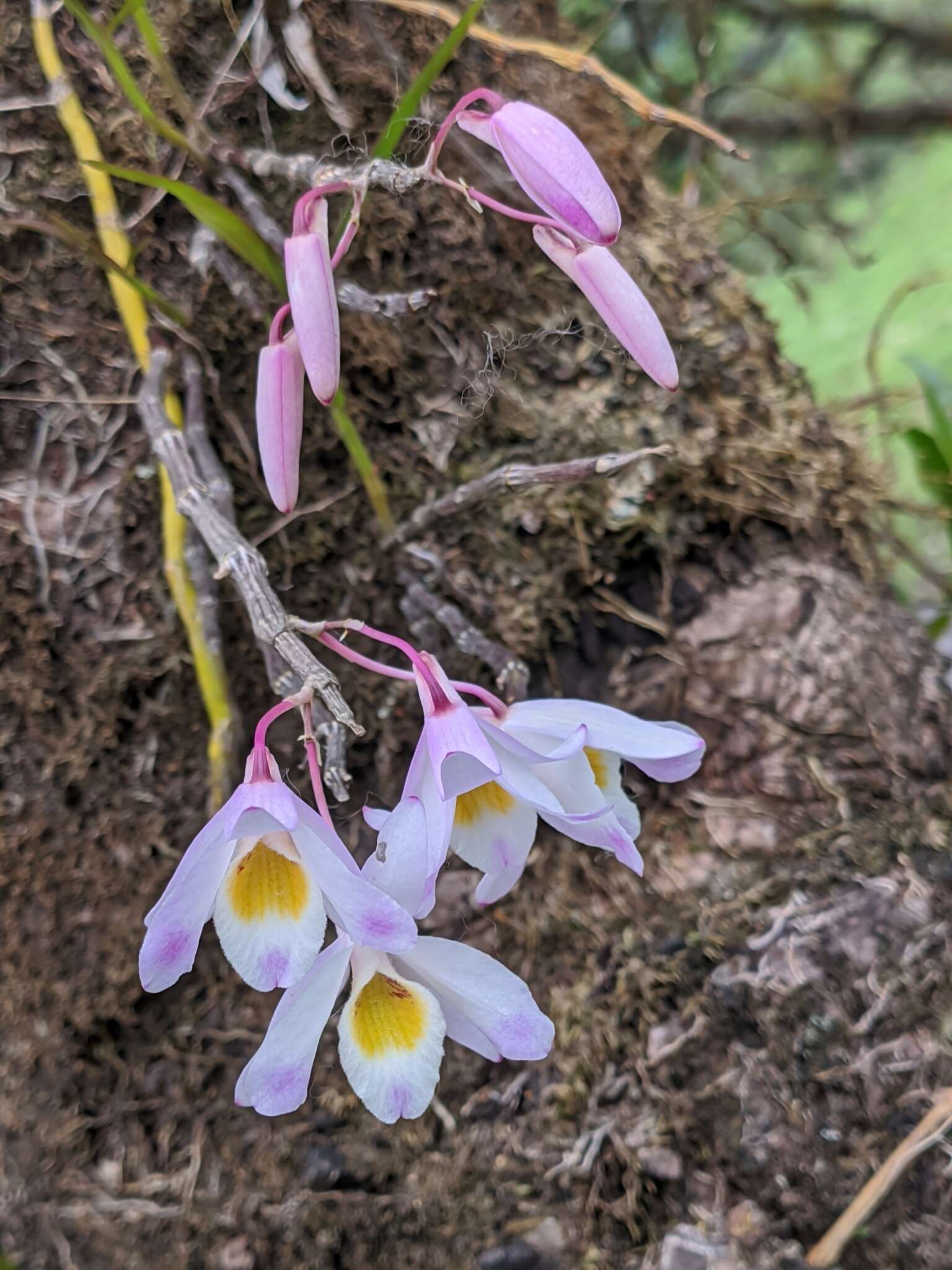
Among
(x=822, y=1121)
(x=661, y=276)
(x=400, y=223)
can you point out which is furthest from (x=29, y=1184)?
(x=661, y=276)

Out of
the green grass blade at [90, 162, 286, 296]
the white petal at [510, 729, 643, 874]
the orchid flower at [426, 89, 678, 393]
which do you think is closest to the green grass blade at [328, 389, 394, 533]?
the green grass blade at [90, 162, 286, 296]

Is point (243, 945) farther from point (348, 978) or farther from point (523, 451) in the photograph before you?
point (523, 451)

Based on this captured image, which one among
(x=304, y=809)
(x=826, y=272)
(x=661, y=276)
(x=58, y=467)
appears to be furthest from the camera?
(x=826, y=272)

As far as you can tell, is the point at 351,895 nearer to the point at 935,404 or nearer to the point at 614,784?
the point at 614,784

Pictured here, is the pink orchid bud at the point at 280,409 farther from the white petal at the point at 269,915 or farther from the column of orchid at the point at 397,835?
the white petal at the point at 269,915

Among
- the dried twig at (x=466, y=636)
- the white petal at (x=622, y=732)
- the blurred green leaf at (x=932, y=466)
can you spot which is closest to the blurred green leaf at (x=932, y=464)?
the blurred green leaf at (x=932, y=466)

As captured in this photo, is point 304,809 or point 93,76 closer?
point 304,809

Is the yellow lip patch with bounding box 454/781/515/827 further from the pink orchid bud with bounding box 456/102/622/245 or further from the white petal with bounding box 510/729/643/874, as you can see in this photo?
the pink orchid bud with bounding box 456/102/622/245
